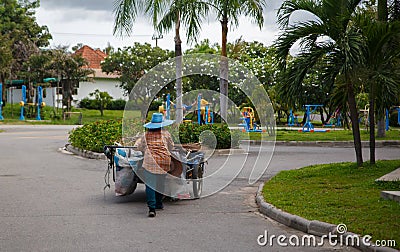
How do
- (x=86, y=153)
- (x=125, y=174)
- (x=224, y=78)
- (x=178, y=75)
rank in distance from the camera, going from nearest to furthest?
1. (x=125, y=174)
2. (x=178, y=75)
3. (x=224, y=78)
4. (x=86, y=153)

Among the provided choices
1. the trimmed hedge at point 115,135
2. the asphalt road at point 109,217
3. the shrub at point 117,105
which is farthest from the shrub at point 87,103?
the asphalt road at point 109,217

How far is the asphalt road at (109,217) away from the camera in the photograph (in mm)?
7305

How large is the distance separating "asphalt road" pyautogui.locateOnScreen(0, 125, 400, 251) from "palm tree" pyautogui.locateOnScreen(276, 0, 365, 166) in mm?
2832

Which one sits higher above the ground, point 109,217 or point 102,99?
point 102,99

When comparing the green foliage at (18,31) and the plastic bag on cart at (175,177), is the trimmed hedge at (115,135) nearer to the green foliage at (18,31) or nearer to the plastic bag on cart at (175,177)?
the plastic bag on cart at (175,177)

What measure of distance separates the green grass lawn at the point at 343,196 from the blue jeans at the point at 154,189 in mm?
1837

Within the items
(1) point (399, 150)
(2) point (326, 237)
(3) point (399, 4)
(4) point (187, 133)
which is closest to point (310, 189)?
(2) point (326, 237)

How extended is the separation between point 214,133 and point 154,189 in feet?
35.0

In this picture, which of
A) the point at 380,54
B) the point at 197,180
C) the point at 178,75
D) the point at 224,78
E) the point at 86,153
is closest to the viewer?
the point at 197,180

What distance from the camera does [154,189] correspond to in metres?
9.34

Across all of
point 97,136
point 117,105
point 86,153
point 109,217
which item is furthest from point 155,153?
point 117,105

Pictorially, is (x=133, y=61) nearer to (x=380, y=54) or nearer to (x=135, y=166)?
(x=380, y=54)

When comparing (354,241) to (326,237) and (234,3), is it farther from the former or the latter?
(234,3)

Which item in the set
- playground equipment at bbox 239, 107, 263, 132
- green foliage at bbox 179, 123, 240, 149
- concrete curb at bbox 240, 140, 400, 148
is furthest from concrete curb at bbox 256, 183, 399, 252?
playground equipment at bbox 239, 107, 263, 132
